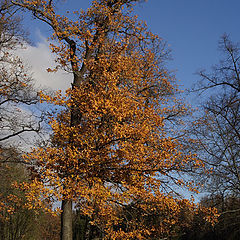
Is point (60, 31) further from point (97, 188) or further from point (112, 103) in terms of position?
point (97, 188)

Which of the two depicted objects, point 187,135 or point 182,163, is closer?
point 182,163

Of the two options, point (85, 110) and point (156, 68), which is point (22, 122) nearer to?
point (85, 110)

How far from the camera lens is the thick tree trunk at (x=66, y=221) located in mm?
10094

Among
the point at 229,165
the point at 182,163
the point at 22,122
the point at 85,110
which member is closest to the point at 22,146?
the point at 22,122

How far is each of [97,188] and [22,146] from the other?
745 cm

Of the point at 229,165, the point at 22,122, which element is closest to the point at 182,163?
the point at 229,165

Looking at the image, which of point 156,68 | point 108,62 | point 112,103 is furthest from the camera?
point 156,68

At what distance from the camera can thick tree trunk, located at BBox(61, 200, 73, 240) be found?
1009cm

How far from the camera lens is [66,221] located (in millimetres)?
10297

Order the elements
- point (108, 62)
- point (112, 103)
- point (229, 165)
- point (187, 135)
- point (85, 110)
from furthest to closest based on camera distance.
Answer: point (187, 135) → point (229, 165) → point (108, 62) → point (85, 110) → point (112, 103)

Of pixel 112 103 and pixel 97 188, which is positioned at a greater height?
pixel 112 103

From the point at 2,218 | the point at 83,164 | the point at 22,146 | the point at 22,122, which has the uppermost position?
the point at 22,122

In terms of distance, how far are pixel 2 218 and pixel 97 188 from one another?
839 centimetres

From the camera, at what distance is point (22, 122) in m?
14.9
